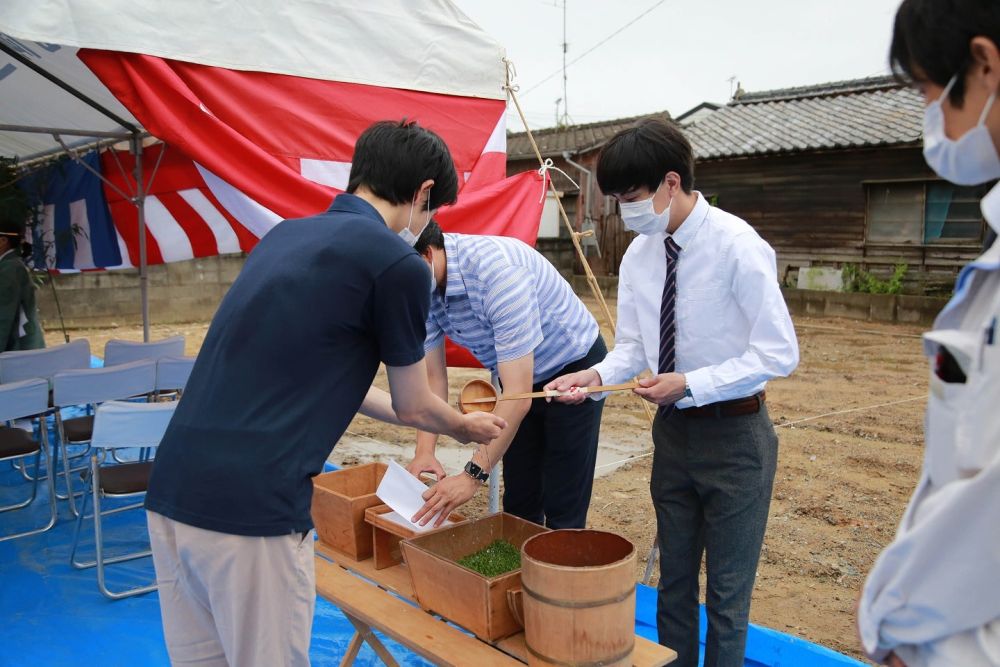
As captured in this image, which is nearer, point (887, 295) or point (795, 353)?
point (795, 353)

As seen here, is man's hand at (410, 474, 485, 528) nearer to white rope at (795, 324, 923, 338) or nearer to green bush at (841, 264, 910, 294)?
white rope at (795, 324, 923, 338)

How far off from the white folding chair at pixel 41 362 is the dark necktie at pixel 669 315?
Answer: 3337 millimetres

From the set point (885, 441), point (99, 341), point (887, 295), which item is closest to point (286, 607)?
point (885, 441)

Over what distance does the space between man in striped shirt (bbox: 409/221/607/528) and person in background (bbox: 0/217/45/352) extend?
11.1 ft

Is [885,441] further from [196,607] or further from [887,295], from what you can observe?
[887,295]

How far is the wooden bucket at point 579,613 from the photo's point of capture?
1341 millimetres

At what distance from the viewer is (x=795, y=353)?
175 cm

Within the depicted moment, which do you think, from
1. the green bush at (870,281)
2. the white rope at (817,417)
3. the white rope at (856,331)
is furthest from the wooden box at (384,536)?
the green bush at (870,281)

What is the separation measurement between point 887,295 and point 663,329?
10502 mm

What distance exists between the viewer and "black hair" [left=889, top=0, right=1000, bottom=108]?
79 centimetres

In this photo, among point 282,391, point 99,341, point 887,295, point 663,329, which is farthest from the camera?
point 887,295

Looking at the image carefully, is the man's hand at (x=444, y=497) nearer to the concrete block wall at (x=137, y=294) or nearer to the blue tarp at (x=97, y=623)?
the blue tarp at (x=97, y=623)

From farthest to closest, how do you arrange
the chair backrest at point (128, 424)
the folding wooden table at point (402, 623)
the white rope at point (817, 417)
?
the white rope at point (817, 417) → the chair backrest at point (128, 424) → the folding wooden table at point (402, 623)

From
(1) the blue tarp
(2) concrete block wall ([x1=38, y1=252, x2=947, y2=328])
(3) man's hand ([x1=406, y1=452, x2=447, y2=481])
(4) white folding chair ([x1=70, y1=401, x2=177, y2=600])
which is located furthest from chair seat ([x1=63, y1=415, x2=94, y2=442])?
(2) concrete block wall ([x1=38, y1=252, x2=947, y2=328])
